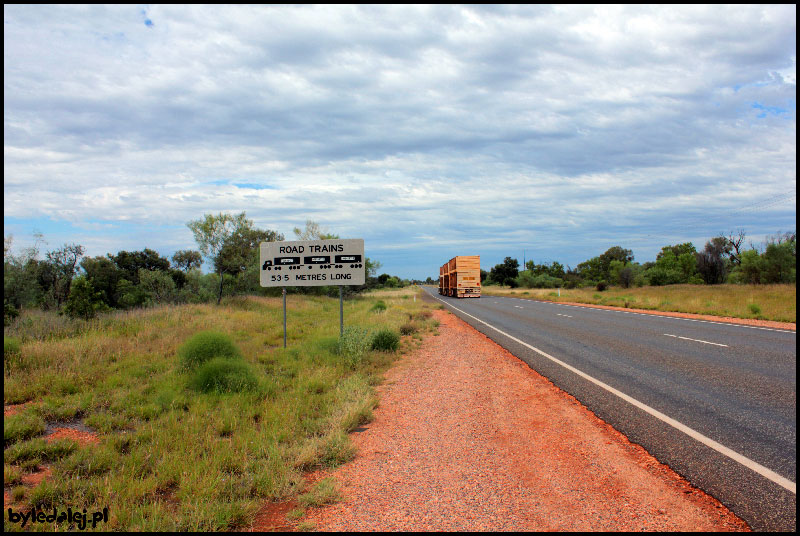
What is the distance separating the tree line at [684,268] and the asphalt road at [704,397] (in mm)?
14323

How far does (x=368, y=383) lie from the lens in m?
8.65

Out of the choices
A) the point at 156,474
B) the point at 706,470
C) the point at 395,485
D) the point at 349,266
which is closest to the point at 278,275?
the point at 349,266

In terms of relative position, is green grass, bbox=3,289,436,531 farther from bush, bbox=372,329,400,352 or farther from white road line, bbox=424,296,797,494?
white road line, bbox=424,296,797,494

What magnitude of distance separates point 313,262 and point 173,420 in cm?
682

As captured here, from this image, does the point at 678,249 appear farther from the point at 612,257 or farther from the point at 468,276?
the point at 468,276

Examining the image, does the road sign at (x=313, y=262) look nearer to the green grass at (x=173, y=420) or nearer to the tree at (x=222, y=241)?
the green grass at (x=173, y=420)

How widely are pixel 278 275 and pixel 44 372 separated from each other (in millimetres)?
5586

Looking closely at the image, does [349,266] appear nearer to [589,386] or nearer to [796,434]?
[589,386]

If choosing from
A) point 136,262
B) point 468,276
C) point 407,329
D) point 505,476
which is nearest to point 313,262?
point 407,329

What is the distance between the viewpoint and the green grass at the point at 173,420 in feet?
13.4

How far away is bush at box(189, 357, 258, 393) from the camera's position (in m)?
7.96

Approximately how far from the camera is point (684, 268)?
7775 centimetres

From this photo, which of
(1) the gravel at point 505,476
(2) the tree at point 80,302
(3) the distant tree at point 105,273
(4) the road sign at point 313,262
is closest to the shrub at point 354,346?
(4) the road sign at point 313,262

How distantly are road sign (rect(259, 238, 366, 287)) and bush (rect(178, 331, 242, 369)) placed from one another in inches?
116
